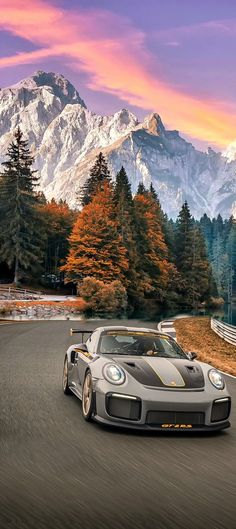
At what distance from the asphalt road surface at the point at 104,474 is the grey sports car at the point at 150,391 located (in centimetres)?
23

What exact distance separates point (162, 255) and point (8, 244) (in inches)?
897

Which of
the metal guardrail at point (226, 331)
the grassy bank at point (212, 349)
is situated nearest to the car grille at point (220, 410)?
the grassy bank at point (212, 349)

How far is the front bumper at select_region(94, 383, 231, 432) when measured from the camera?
747 cm

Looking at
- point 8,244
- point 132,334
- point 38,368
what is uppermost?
point 8,244

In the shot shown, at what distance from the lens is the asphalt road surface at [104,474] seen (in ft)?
14.8

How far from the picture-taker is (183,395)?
759 centimetres

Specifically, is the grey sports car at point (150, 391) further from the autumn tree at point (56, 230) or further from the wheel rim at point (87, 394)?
the autumn tree at point (56, 230)

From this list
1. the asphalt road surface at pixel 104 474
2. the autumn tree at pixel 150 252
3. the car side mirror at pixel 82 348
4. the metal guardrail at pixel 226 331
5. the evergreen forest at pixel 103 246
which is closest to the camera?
the asphalt road surface at pixel 104 474

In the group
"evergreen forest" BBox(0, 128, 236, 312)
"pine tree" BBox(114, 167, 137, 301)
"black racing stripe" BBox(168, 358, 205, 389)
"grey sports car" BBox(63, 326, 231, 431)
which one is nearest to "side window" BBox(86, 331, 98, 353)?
"grey sports car" BBox(63, 326, 231, 431)

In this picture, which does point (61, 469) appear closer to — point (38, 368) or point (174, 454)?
point (174, 454)

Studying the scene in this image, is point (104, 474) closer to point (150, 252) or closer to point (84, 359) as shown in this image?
point (84, 359)

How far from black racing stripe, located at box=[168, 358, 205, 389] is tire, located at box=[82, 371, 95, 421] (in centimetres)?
127

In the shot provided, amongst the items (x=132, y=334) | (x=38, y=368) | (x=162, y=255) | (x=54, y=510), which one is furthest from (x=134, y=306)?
(x=54, y=510)

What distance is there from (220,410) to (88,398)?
191cm
